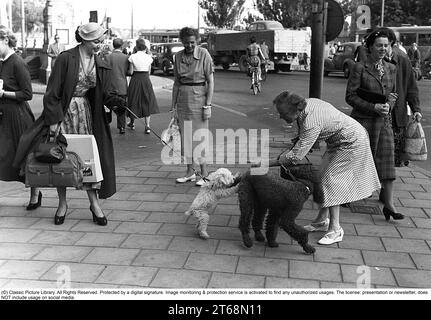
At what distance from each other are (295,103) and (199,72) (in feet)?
7.96

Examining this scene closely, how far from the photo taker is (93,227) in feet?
16.2

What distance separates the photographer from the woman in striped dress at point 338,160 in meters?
4.21

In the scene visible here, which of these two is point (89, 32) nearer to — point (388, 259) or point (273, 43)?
point (388, 259)

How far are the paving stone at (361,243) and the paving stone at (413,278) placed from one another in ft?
1.63

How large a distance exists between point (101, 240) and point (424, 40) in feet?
95.1

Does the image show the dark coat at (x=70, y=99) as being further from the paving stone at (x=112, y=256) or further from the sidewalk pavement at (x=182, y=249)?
the paving stone at (x=112, y=256)

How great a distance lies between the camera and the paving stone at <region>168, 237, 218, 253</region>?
14.5ft

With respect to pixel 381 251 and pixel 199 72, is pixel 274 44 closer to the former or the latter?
pixel 199 72

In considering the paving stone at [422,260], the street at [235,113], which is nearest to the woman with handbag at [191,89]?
the street at [235,113]

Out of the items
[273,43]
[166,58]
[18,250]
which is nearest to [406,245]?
[18,250]

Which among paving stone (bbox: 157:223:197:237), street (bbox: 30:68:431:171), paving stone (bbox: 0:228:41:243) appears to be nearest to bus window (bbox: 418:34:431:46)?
street (bbox: 30:68:431:171)

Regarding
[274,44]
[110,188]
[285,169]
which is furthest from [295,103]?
[274,44]

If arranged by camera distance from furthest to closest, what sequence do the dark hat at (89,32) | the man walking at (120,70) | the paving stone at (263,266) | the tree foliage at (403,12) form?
the tree foliage at (403,12)
the man walking at (120,70)
the dark hat at (89,32)
the paving stone at (263,266)
